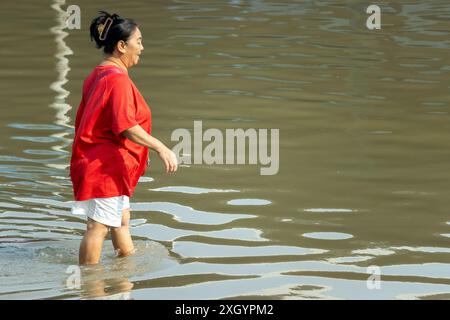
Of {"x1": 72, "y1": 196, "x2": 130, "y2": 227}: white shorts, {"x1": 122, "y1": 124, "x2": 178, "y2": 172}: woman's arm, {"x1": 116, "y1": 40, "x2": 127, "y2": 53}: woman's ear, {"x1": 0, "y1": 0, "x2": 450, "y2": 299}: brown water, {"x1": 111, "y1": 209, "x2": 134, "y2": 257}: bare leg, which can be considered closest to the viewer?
{"x1": 122, "y1": 124, "x2": 178, "y2": 172}: woman's arm

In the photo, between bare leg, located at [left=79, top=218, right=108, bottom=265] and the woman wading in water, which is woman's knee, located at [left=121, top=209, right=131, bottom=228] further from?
bare leg, located at [left=79, top=218, right=108, bottom=265]

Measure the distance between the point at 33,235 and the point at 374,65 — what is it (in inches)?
320

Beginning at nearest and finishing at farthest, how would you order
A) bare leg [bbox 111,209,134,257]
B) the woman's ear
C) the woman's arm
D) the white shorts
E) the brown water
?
the woman's arm → the white shorts → the woman's ear → the brown water → bare leg [bbox 111,209,134,257]

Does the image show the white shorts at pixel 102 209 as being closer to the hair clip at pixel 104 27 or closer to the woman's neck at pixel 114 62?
the woman's neck at pixel 114 62

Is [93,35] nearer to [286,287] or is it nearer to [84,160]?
[84,160]

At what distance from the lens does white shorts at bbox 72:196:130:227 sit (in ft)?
24.7

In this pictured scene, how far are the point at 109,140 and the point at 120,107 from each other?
0.29 meters

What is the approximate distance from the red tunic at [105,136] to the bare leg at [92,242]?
204mm

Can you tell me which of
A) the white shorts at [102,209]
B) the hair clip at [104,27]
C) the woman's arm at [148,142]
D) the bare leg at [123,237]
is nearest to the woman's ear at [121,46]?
the hair clip at [104,27]

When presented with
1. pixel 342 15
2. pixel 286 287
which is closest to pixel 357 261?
pixel 286 287

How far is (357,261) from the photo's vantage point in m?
8.04

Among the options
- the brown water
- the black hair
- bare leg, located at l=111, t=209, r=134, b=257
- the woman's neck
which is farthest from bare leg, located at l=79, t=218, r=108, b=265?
the black hair

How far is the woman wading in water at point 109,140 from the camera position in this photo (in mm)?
7367

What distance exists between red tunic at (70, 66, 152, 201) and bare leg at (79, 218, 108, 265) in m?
0.20
